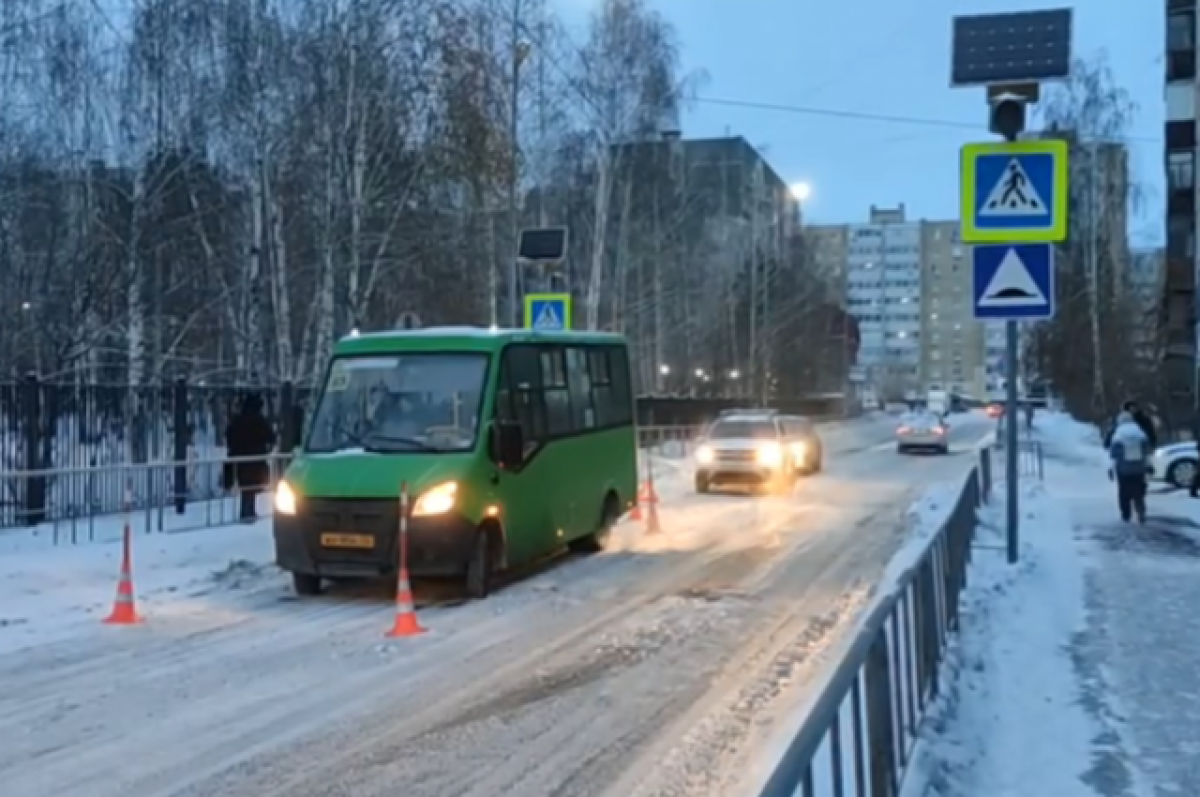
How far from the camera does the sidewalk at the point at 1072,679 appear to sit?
6.30m

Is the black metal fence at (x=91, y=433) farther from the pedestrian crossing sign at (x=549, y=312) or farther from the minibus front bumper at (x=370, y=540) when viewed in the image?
the minibus front bumper at (x=370, y=540)

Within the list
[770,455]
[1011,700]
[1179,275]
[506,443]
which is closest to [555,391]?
[506,443]

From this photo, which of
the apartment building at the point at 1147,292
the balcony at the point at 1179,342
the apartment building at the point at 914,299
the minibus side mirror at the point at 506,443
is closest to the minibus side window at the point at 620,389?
the minibus side mirror at the point at 506,443

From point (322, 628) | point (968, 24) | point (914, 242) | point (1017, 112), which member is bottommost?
point (322, 628)

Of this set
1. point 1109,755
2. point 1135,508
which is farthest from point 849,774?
point 1135,508

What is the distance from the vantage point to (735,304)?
6931cm

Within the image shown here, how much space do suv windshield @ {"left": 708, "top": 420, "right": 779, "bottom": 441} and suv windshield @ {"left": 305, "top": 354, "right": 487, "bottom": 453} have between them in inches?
585

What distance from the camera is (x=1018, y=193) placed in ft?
38.2

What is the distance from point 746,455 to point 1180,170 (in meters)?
39.4

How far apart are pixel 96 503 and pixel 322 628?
8.00 meters

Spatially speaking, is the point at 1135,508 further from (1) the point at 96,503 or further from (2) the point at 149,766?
(2) the point at 149,766

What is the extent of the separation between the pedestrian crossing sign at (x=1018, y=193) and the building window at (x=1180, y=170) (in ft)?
165

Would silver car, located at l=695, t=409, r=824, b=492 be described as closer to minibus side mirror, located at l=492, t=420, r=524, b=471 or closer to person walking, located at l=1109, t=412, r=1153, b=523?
person walking, located at l=1109, t=412, r=1153, b=523

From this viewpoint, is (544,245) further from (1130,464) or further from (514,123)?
(514,123)
